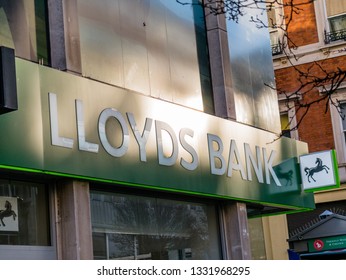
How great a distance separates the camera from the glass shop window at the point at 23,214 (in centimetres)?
1070

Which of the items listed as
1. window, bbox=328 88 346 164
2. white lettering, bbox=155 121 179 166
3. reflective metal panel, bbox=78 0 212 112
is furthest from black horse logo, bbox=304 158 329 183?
window, bbox=328 88 346 164

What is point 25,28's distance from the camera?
1131 cm

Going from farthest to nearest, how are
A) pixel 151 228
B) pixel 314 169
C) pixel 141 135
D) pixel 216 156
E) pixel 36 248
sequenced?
pixel 314 169
pixel 216 156
pixel 151 228
pixel 141 135
pixel 36 248

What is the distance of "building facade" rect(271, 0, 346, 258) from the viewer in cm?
2412

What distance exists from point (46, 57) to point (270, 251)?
13928 millimetres

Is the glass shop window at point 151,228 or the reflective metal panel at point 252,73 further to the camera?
the reflective metal panel at point 252,73

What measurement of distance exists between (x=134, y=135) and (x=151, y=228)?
176cm

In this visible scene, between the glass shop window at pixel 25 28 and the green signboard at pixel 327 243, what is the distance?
8171mm

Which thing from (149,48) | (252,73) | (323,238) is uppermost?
(252,73)

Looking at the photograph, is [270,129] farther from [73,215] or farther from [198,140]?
[73,215]

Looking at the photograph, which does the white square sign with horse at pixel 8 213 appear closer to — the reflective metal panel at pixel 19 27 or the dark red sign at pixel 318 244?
the reflective metal panel at pixel 19 27

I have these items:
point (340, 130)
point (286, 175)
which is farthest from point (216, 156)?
point (340, 130)

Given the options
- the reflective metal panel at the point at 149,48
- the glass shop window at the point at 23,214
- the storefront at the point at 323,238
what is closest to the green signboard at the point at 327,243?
the storefront at the point at 323,238

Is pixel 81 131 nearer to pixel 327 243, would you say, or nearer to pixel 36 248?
pixel 36 248
